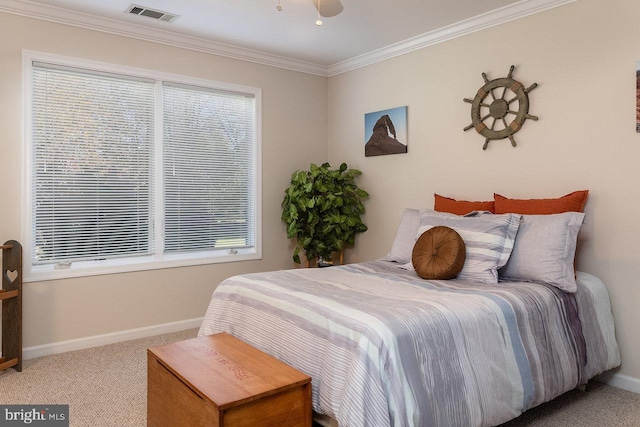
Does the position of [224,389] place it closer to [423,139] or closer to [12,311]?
[12,311]

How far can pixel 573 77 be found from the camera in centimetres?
311

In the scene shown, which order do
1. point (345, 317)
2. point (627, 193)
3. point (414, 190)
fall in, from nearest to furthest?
point (345, 317) → point (627, 193) → point (414, 190)

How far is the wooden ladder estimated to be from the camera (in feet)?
10.3

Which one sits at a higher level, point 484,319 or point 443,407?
point 484,319

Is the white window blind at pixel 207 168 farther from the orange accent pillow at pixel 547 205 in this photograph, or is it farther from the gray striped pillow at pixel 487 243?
the orange accent pillow at pixel 547 205

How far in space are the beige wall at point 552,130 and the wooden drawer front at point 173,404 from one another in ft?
8.28

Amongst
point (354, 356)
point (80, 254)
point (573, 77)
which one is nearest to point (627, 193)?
point (573, 77)

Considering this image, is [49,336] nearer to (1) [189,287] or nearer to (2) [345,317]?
(1) [189,287]

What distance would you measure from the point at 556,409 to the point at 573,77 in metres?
2.07

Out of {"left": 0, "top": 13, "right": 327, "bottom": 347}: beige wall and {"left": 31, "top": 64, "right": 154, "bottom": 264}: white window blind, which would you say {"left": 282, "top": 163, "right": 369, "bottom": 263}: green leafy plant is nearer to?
{"left": 0, "top": 13, "right": 327, "bottom": 347}: beige wall

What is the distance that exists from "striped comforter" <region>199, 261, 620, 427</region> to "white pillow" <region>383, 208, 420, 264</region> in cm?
57

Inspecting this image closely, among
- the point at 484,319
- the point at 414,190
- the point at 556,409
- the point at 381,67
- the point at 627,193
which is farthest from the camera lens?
the point at 381,67

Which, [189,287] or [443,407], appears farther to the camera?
[189,287]

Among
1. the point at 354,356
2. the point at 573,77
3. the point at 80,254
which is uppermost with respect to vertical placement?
the point at 573,77
